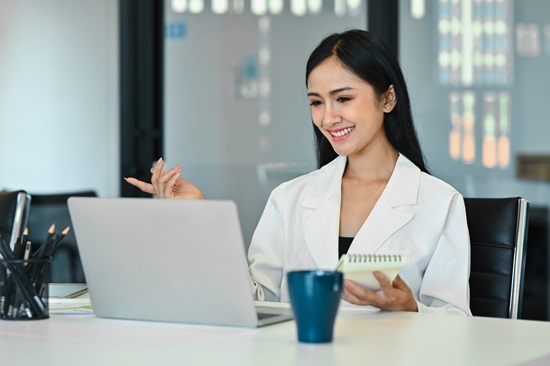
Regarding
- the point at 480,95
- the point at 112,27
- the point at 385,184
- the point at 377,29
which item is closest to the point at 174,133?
the point at 112,27

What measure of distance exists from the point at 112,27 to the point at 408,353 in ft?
14.4

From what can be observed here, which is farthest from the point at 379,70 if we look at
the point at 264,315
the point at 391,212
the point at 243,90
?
the point at 243,90

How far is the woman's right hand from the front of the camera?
2277 mm

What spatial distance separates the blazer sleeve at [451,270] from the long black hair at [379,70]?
255mm

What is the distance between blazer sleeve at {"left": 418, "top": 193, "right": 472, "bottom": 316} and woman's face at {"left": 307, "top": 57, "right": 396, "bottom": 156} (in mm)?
287

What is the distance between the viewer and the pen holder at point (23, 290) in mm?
1704

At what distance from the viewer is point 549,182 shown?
4.31 m

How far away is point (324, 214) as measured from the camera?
2.43 metres

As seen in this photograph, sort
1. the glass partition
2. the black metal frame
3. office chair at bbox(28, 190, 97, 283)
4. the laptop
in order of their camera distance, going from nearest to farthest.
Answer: the laptop
the glass partition
office chair at bbox(28, 190, 97, 283)
the black metal frame

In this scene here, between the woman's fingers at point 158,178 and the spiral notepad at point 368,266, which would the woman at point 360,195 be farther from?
the spiral notepad at point 368,266

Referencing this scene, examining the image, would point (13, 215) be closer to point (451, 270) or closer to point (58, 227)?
point (451, 270)

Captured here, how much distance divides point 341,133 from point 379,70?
0.19 metres

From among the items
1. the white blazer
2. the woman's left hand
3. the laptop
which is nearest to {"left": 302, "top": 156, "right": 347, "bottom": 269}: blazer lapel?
the white blazer

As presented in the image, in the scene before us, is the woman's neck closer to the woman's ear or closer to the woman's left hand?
the woman's ear
